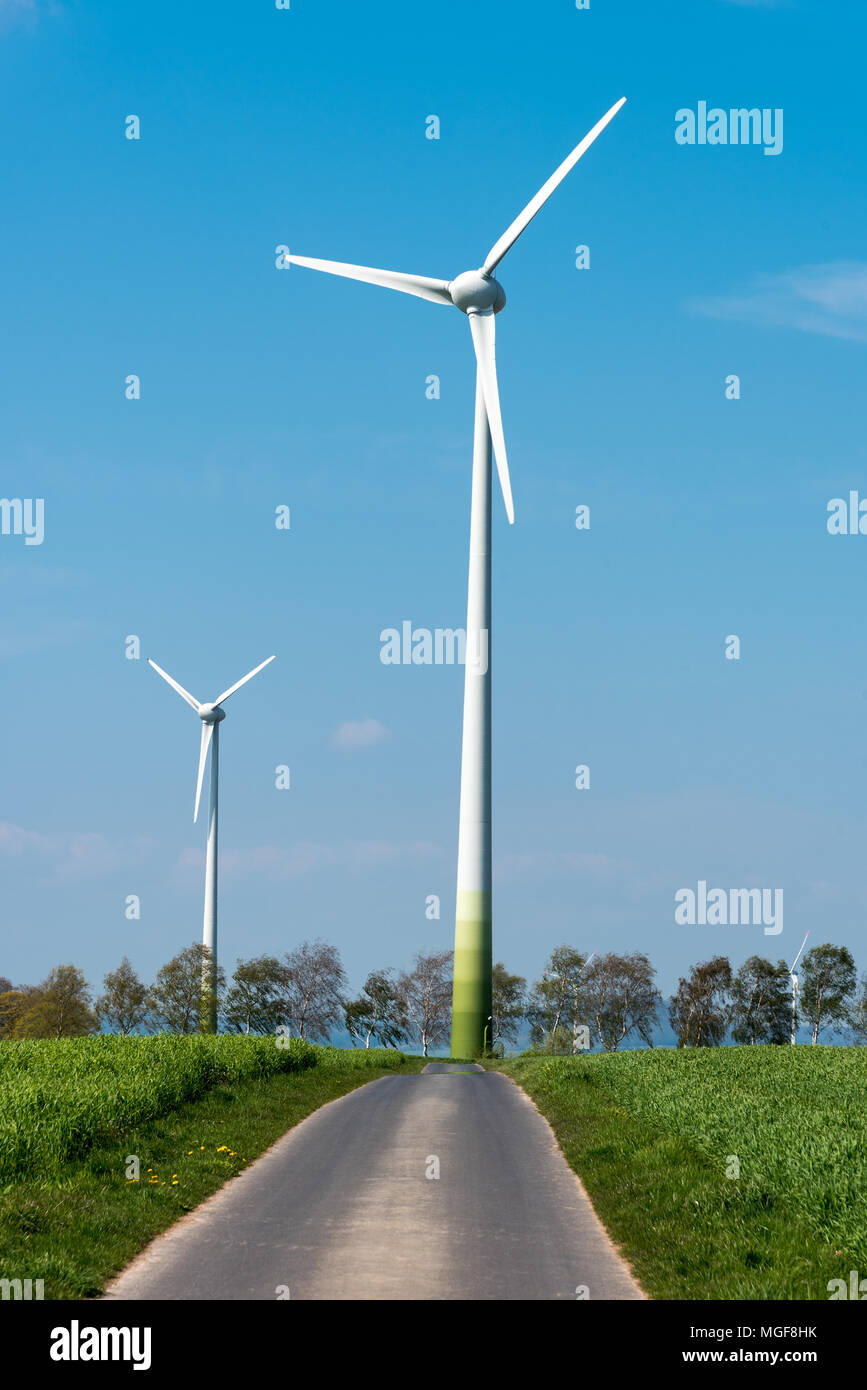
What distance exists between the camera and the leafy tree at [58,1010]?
420 ft

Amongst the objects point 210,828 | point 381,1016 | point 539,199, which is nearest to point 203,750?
point 210,828

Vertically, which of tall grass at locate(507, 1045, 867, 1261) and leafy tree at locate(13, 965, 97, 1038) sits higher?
tall grass at locate(507, 1045, 867, 1261)

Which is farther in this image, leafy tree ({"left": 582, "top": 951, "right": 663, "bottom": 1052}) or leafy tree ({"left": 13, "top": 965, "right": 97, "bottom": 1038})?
leafy tree ({"left": 582, "top": 951, "right": 663, "bottom": 1052})

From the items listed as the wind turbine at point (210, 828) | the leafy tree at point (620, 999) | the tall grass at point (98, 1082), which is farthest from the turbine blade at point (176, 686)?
the leafy tree at point (620, 999)

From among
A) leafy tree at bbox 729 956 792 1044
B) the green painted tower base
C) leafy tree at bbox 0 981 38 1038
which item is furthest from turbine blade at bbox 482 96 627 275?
leafy tree at bbox 729 956 792 1044

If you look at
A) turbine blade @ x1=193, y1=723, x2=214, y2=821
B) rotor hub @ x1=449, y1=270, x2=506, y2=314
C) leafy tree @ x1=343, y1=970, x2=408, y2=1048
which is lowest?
leafy tree @ x1=343, y1=970, x2=408, y2=1048

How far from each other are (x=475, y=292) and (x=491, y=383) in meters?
7.84

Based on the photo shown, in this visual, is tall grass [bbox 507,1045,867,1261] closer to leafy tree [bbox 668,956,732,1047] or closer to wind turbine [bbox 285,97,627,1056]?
wind turbine [bbox 285,97,627,1056]

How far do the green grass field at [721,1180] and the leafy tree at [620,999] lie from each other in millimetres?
146202

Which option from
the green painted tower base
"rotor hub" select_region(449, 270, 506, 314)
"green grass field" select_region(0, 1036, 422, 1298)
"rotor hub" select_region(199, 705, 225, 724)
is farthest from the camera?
"rotor hub" select_region(199, 705, 225, 724)

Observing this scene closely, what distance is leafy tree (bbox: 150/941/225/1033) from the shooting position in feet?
391

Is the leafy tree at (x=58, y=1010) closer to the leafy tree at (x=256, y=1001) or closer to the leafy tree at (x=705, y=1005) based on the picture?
the leafy tree at (x=256, y=1001)

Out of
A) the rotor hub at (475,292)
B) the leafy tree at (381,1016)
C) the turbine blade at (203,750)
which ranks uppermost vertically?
the rotor hub at (475,292)

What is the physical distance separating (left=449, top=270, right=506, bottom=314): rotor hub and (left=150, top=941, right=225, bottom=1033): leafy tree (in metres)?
71.2
